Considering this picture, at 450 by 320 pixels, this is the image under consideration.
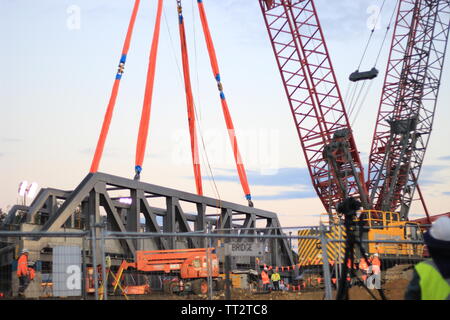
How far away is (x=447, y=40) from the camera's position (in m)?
50.9

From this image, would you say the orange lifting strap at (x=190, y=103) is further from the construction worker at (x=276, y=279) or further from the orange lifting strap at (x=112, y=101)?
the construction worker at (x=276, y=279)

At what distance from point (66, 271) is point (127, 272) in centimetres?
1178

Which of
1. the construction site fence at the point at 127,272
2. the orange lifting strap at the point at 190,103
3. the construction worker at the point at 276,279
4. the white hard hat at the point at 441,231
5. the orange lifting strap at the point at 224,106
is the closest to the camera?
the white hard hat at the point at 441,231

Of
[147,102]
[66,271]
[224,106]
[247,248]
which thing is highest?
Answer: [224,106]

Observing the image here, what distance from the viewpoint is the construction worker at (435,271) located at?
4773 millimetres

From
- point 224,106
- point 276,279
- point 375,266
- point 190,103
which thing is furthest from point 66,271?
point 224,106

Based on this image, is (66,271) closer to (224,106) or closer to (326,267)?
(326,267)

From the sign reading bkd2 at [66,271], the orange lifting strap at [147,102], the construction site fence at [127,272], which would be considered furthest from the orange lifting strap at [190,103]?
the sign reading bkd2 at [66,271]

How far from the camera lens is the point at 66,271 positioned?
11.9 metres

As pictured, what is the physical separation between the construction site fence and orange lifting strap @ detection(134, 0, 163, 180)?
4.10m

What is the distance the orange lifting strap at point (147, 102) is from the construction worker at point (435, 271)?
2345 cm
